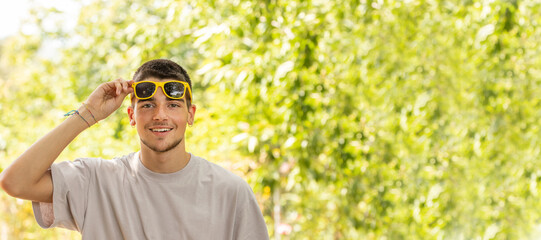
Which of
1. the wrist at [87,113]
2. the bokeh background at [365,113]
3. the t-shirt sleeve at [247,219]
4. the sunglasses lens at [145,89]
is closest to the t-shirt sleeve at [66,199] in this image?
the wrist at [87,113]

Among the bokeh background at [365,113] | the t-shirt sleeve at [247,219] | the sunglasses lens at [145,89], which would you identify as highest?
the sunglasses lens at [145,89]

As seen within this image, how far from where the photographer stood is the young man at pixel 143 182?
4.08 ft

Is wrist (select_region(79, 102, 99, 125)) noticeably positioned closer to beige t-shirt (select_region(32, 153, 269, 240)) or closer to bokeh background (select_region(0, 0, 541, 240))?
beige t-shirt (select_region(32, 153, 269, 240))

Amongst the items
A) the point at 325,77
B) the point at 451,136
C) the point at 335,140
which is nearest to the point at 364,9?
the point at 325,77

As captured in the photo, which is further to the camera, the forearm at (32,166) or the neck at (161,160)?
the neck at (161,160)

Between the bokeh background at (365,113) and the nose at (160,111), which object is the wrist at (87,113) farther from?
the bokeh background at (365,113)

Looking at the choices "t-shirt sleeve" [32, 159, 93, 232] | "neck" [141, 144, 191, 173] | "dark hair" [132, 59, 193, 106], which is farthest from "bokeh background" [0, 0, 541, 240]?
Answer: "t-shirt sleeve" [32, 159, 93, 232]

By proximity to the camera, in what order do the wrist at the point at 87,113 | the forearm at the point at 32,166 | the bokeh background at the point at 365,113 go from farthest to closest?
the bokeh background at the point at 365,113, the wrist at the point at 87,113, the forearm at the point at 32,166

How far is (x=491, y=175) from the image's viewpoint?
3613mm

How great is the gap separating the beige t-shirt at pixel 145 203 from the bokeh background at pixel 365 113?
1.41 metres

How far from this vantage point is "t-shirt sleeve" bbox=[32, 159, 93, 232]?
1.25m

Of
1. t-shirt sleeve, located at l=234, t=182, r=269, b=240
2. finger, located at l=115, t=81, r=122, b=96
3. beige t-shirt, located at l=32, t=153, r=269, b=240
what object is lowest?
t-shirt sleeve, located at l=234, t=182, r=269, b=240

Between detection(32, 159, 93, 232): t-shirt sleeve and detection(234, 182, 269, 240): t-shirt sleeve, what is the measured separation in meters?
0.36

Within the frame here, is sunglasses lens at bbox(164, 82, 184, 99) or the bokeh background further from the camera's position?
the bokeh background
